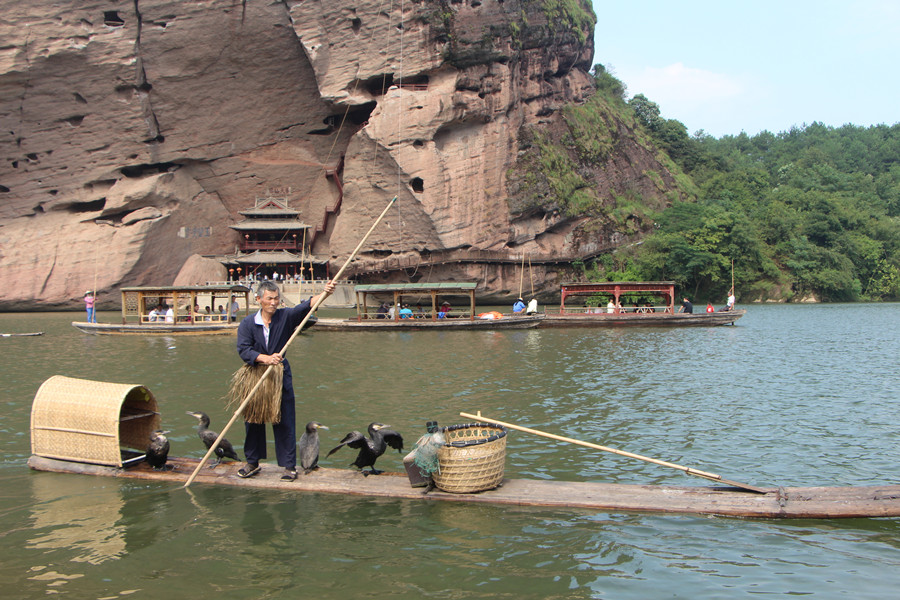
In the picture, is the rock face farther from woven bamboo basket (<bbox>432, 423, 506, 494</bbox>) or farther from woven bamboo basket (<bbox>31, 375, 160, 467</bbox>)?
woven bamboo basket (<bbox>432, 423, 506, 494</bbox>)

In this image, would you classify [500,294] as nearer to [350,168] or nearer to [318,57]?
[350,168]

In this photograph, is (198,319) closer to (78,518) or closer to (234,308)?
(234,308)

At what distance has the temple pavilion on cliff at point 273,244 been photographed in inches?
1666

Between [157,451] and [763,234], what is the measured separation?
48867 millimetres

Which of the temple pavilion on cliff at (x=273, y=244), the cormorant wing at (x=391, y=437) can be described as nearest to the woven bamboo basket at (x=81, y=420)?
the cormorant wing at (x=391, y=437)

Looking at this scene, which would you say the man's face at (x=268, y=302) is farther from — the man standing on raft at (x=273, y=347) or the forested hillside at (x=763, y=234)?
the forested hillside at (x=763, y=234)

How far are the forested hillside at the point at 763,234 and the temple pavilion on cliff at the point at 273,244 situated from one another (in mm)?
19298

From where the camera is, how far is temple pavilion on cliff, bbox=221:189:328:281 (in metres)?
42.3

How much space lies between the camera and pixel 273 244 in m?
44.1

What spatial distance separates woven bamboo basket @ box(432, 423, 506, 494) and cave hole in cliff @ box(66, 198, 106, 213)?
41.5 metres

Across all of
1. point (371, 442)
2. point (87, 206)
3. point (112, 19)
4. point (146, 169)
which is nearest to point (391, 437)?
point (371, 442)

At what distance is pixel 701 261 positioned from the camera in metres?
40.6

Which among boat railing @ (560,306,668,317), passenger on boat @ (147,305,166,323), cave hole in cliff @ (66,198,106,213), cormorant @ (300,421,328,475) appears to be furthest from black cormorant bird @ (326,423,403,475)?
cave hole in cliff @ (66,198,106,213)

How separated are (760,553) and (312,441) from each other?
14.1 ft
